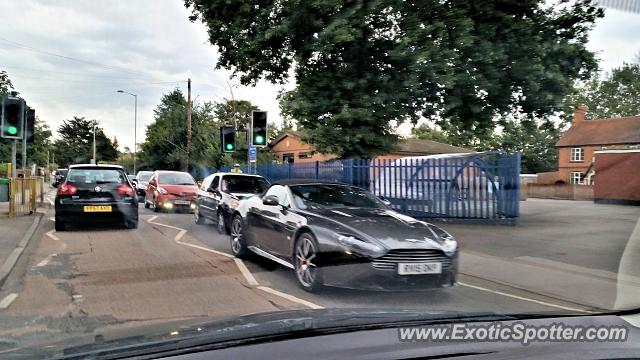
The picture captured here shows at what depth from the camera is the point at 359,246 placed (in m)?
5.38

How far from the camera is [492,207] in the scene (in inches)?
496

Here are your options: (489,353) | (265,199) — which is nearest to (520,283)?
(265,199)

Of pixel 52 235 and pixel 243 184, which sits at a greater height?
pixel 243 184

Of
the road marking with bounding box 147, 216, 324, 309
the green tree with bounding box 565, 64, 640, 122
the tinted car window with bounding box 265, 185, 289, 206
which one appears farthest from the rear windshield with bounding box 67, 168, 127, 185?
the green tree with bounding box 565, 64, 640, 122

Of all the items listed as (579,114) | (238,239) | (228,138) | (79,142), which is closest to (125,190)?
(238,239)

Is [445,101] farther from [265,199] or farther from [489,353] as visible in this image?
[489,353]

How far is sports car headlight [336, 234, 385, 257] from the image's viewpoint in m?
5.29

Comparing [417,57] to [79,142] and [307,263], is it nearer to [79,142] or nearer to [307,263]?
[307,263]

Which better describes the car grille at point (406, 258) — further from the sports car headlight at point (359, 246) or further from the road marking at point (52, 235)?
the road marking at point (52, 235)

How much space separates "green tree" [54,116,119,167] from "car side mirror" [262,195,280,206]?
7906 cm

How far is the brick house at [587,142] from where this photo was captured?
19.3 ft

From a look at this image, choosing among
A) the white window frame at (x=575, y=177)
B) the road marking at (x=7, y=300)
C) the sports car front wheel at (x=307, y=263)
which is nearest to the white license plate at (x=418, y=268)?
the sports car front wheel at (x=307, y=263)

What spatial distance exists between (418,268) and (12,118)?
39.1 feet

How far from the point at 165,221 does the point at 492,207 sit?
8.75 meters
